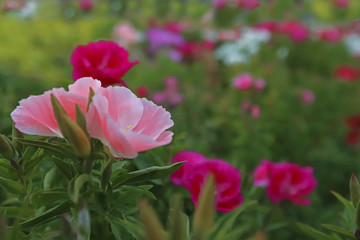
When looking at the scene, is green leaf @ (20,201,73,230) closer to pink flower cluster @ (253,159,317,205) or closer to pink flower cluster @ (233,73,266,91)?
pink flower cluster @ (253,159,317,205)

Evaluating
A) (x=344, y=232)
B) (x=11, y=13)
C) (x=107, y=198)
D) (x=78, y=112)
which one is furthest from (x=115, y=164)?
(x=11, y=13)

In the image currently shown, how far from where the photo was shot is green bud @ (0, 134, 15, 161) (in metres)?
0.66

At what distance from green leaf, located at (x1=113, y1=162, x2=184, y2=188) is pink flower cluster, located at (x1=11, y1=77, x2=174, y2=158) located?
0.04 meters

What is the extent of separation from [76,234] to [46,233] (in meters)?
0.27

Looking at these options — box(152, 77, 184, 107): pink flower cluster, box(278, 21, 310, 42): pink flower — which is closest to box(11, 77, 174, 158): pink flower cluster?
box(152, 77, 184, 107): pink flower cluster

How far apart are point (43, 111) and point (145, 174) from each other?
A: 0.55 feet

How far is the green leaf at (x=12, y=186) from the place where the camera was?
0.71 metres

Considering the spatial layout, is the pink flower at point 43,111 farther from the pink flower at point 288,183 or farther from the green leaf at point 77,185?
the pink flower at point 288,183

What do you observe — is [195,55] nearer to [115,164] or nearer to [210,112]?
[210,112]

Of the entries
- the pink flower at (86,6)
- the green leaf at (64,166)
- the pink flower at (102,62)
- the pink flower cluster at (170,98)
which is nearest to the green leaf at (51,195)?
the green leaf at (64,166)

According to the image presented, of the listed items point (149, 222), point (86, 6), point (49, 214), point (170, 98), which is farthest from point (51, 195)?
point (86, 6)

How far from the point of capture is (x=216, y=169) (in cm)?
91

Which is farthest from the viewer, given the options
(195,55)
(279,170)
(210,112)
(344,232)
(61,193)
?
(195,55)

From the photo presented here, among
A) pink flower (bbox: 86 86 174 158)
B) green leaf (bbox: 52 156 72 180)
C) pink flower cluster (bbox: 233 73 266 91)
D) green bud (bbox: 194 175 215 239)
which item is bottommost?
pink flower cluster (bbox: 233 73 266 91)
